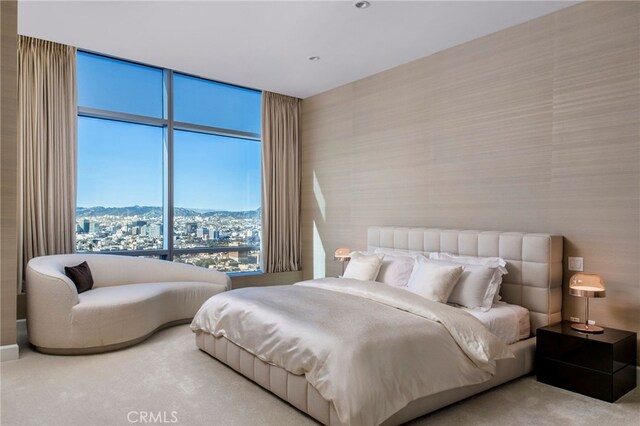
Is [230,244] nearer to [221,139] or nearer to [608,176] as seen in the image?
[221,139]

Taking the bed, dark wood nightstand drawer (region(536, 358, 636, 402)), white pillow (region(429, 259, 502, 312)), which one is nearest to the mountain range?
the bed

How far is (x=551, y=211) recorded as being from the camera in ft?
12.3

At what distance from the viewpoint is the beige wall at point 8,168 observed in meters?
3.51

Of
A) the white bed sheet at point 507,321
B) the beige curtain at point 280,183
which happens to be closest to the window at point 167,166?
the beige curtain at point 280,183

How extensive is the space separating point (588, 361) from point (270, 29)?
379cm

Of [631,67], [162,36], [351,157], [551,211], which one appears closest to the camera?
[631,67]

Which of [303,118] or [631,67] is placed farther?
[303,118]

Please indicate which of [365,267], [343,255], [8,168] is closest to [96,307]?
[8,168]

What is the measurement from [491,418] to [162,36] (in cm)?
431

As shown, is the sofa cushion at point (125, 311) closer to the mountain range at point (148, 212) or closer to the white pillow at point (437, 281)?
the mountain range at point (148, 212)

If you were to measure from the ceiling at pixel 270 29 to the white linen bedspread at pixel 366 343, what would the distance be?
7.87ft

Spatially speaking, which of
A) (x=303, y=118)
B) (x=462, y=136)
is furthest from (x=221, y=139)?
(x=462, y=136)

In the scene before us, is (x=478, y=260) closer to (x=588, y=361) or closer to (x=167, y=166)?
(x=588, y=361)

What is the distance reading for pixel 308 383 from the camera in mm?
2604
